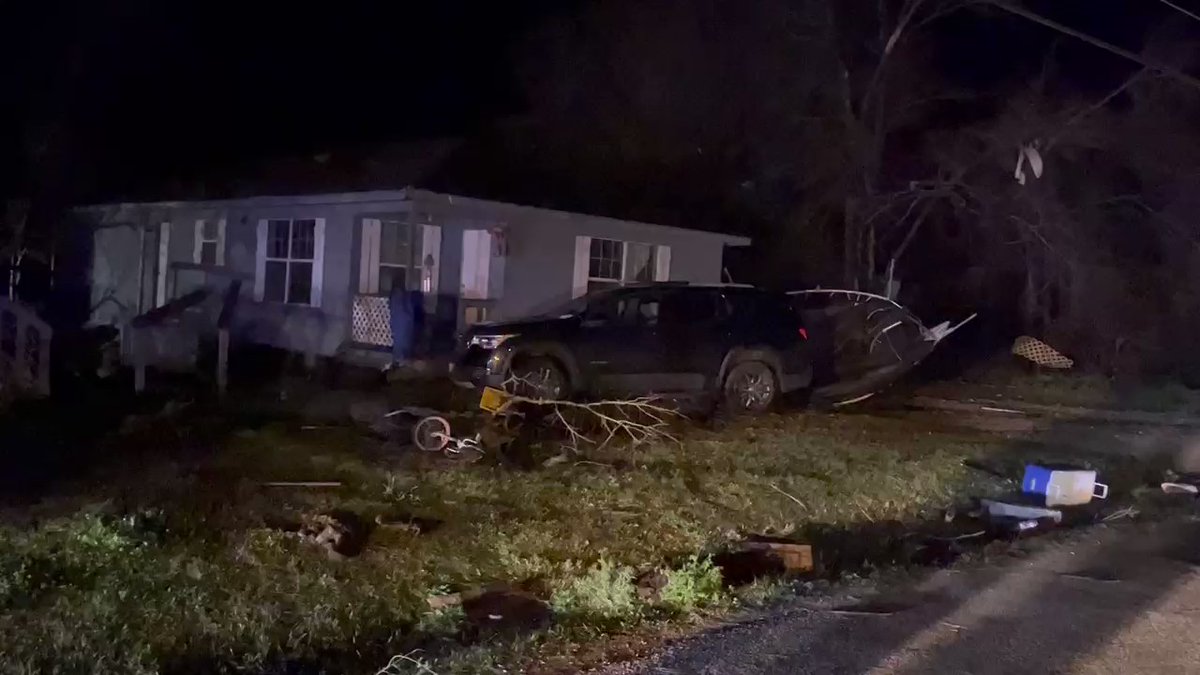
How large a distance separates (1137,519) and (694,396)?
18.4 ft

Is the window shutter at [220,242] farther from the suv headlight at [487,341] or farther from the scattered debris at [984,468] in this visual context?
the scattered debris at [984,468]

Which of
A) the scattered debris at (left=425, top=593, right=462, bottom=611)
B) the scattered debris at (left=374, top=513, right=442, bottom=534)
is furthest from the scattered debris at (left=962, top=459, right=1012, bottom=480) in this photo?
the scattered debris at (left=425, top=593, right=462, bottom=611)

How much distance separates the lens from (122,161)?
2792 cm

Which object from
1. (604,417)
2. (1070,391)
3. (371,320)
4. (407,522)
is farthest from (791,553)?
(1070,391)

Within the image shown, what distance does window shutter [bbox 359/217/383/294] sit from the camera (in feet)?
60.3

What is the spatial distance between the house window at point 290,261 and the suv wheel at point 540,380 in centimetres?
604

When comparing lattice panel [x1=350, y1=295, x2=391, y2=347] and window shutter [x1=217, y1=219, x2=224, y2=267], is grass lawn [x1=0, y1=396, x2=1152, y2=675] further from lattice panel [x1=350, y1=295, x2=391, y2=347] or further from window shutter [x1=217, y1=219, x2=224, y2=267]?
window shutter [x1=217, y1=219, x2=224, y2=267]

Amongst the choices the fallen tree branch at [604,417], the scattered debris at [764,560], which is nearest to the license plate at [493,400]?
the fallen tree branch at [604,417]

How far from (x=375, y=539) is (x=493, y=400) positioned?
14.4ft

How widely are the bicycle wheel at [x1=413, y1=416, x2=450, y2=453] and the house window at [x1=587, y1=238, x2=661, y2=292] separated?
27.1 feet

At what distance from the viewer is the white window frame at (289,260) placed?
738 inches

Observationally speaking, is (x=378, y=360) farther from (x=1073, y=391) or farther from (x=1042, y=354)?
(x=1042, y=354)

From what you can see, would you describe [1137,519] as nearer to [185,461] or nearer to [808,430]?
[808,430]

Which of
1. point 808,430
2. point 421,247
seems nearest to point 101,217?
point 421,247
